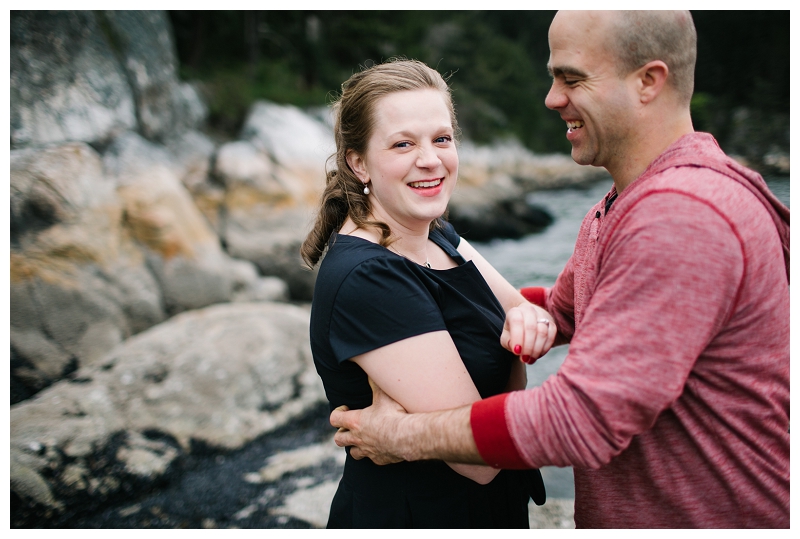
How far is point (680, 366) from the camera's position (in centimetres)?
116

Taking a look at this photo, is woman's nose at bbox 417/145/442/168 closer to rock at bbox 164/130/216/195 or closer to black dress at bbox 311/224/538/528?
black dress at bbox 311/224/538/528

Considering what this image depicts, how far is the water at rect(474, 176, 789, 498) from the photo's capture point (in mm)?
4193

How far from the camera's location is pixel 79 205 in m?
5.10

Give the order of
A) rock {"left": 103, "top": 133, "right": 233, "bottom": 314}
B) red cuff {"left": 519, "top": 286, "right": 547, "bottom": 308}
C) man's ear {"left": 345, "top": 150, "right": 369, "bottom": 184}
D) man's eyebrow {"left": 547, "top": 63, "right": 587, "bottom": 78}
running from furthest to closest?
rock {"left": 103, "top": 133, "right": 233, "bottom": 314} < red cuff {"left": 519, "top": 286, "right": 547, "bottom": 308} < man's ear {"left": 345, "top": 150, "right": 369, "bottom": 184} < man's eyebrow {"left": 547, "top": 63, "right": 587, "bottom": 78}

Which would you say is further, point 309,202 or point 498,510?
point 309,202

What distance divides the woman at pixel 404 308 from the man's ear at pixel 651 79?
59 cm

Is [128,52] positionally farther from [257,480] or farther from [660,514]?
[660,514]

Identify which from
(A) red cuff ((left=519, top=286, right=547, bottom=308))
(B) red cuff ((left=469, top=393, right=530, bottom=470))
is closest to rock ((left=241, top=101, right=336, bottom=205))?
(A) red cuff ((left=519, top=286, right=547, bottom=308))

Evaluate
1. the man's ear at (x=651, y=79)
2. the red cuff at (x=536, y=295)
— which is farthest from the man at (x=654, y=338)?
the red cuff at (x=536, y=295)

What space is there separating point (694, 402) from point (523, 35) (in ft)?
30.9

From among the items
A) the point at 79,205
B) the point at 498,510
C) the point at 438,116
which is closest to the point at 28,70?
the point at 79,205

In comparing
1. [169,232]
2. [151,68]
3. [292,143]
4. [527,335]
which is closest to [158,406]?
[169,232]

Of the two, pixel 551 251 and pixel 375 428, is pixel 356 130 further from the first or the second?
pixel 551 251

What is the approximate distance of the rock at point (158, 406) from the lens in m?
3.20
